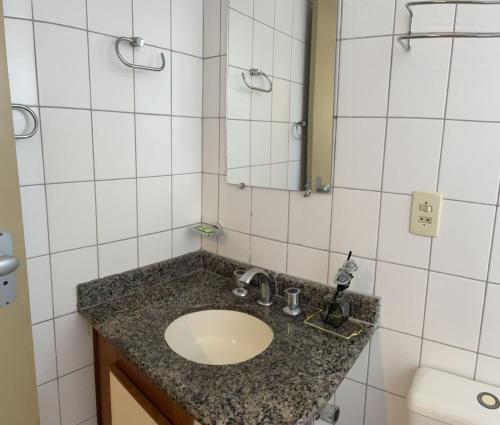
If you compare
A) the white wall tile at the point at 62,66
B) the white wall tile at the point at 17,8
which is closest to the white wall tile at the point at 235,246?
the white wall tile at the point at 62,66

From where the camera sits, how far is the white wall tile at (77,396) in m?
1.18

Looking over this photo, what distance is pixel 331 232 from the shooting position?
119 cm

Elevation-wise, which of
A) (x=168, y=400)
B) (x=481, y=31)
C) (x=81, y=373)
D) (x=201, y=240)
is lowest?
(x=81, y=373)

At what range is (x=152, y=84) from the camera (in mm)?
1274

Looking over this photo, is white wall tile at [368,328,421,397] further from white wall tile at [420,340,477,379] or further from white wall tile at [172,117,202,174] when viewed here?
white wall tile at [172,117,202,174]

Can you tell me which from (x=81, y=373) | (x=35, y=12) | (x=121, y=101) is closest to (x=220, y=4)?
(x=121, y=101)

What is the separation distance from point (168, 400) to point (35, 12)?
104 cm

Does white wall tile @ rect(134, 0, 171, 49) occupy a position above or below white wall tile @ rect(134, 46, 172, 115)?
above

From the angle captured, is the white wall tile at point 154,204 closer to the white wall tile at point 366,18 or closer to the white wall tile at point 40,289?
the white wall tile at point 40,289

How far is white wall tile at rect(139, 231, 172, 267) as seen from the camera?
1.34 m

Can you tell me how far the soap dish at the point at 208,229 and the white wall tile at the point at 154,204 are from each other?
118 millimetres

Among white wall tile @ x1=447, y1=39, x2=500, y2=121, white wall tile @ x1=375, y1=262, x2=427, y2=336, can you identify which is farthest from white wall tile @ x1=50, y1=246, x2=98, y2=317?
white wall tile @ x1=447, y1=39, x2=500, y2=121

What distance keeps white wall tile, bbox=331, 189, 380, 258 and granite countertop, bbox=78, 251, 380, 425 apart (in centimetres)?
15

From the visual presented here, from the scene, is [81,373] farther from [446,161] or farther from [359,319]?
[446,161]
